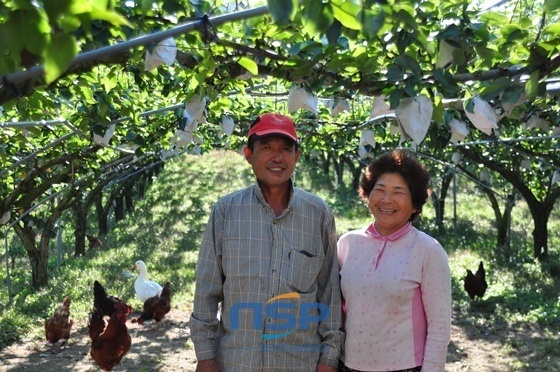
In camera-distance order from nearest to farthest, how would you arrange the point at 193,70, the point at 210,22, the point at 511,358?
the point at 210,22 < the point at 193,70 < the point at 511,358

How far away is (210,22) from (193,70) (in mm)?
1735

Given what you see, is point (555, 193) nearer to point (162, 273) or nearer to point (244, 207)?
point (162, 273)

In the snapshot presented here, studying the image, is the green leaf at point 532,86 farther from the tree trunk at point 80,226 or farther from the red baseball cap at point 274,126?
the tree trunk at point 80,226

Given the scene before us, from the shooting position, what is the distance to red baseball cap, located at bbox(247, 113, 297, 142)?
8.73 ft

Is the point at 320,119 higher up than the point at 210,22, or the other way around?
the point at 320,119

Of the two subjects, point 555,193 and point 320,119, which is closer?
point 320,119

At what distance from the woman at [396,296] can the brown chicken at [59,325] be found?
5.73 m

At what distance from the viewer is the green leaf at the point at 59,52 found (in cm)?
112

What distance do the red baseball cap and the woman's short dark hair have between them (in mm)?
336

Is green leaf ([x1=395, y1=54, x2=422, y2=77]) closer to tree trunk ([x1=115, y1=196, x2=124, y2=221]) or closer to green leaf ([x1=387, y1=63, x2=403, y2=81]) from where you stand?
green leaf ([x1=387, y1=63, x2=403, y2=81])

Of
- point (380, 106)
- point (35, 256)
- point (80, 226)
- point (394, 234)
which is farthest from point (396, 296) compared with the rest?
point (80, 226)

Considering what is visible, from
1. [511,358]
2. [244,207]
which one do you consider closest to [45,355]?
[511,358]

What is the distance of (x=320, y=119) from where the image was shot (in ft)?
26.4

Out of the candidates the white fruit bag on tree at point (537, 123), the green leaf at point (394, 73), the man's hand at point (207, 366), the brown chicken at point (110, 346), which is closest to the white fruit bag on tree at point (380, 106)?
the green leaf at point (394, 73)
